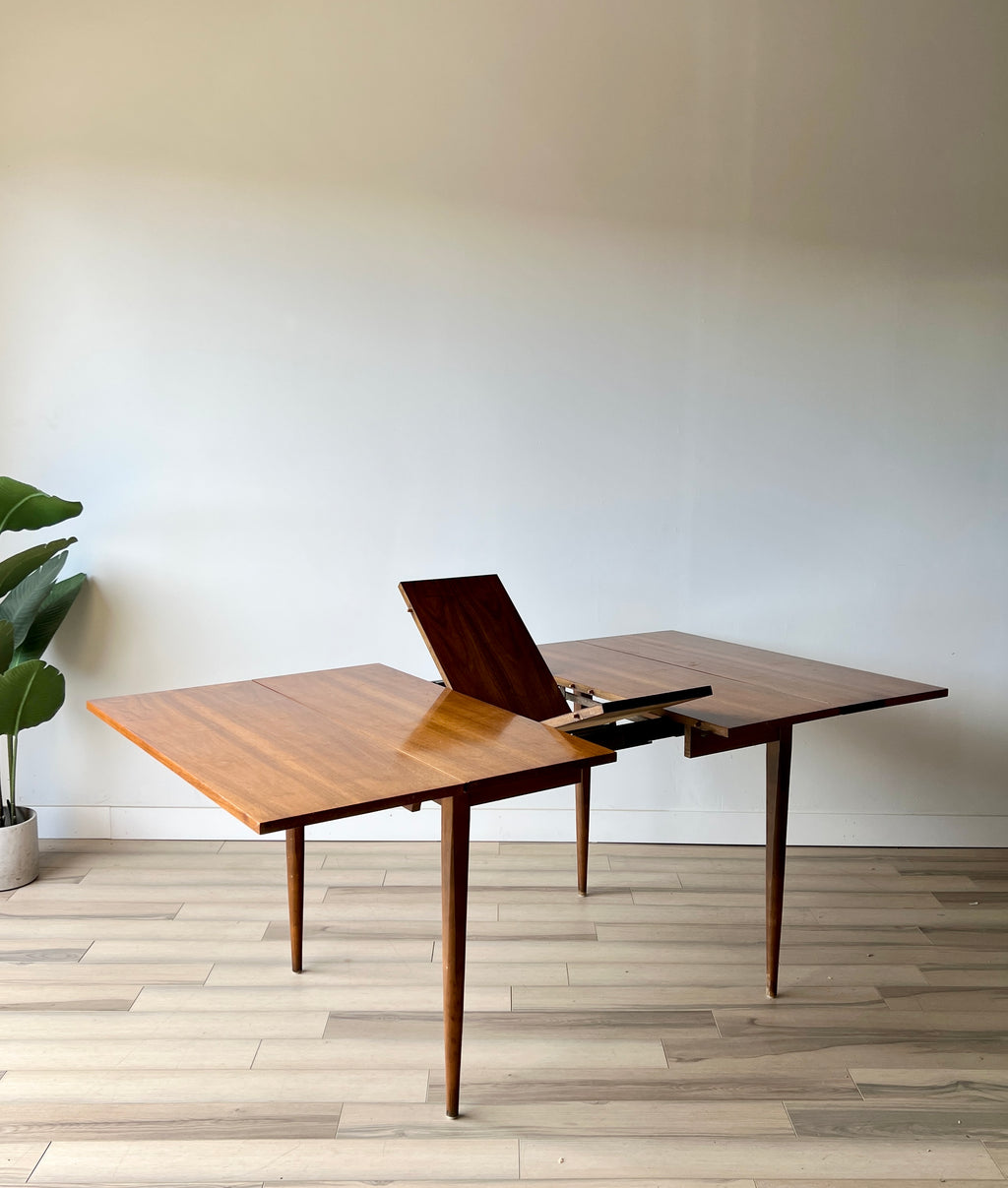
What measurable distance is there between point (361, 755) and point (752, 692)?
1.06 m

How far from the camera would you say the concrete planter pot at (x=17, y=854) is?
330 cm

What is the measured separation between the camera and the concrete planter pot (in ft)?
10.8

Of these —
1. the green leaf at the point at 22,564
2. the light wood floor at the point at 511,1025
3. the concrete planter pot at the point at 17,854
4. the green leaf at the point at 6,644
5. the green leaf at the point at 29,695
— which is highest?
the green leaf at the point at 22,564

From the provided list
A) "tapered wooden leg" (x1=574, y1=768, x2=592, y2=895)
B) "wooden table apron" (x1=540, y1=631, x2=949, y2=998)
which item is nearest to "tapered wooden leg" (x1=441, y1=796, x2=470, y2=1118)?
"wooden table apron" (x1=540, y1=631, x2=949, y2=998)

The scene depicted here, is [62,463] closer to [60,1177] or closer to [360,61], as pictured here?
[360,61]

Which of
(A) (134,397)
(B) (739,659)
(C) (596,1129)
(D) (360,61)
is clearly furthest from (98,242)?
(C) (596,1129)

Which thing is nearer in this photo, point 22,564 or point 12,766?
point 22,564

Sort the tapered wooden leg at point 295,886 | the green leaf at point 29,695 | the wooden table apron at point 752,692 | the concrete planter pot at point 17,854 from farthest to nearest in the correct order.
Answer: the concrete planter pot at point 17,854 < the green leaf at point 29,695 < the tapered wooden leg at point 295,886 < the wooden table apron at point 752,692

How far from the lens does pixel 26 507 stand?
322 cm

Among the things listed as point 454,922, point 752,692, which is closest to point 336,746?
point 454,922

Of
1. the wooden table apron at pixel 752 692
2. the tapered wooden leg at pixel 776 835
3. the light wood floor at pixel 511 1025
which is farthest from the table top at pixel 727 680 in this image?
the light wood floor at pixel 511 1025

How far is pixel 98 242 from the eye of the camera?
3.52 m

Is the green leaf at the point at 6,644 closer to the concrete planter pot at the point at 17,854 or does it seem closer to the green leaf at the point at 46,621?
the green leaf at the point at 46,621

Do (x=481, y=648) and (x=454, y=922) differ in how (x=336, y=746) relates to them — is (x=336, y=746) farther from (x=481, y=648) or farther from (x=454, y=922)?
(x=481, y=648)
